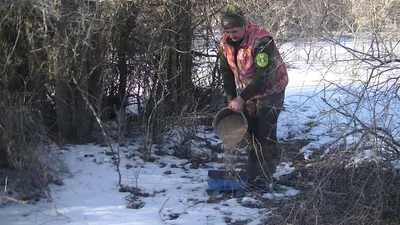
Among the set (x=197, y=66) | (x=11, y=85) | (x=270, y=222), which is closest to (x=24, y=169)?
(x=11, y=85)

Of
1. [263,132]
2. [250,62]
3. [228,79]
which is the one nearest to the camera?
[250,62]

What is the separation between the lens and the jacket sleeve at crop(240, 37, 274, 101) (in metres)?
4.64

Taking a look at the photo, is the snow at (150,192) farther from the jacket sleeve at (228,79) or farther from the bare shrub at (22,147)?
the jacket sleeve at (228,79)

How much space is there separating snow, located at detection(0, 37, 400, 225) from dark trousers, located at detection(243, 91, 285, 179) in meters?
0.23

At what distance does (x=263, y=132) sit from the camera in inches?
196

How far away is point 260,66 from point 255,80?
4.8 inches

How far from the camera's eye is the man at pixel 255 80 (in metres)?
4.70

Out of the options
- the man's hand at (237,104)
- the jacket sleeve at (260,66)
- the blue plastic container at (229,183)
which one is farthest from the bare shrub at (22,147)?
the jacket sleeve at (260,66)

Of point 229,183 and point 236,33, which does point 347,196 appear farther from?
point 236,33

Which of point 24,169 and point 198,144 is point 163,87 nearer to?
point 198,144

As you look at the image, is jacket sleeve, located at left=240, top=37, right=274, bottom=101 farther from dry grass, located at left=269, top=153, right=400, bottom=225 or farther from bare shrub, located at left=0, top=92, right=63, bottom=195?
bare shrub, located at left=0, top=92, right=63, bottom=195

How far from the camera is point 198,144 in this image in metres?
6.05

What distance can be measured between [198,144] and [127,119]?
33.7 inches

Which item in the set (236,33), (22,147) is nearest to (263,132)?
(236,33)
